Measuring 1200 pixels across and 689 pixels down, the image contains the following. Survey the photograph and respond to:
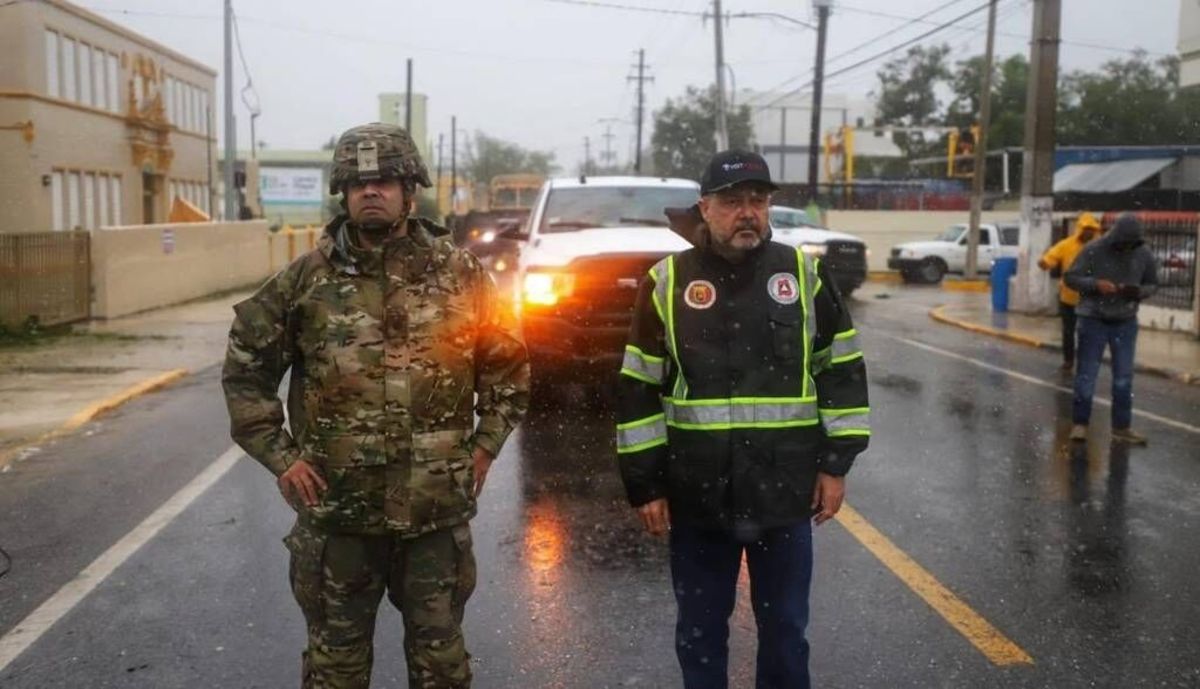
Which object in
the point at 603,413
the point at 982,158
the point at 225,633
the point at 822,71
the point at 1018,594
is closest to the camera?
the point at 225,633

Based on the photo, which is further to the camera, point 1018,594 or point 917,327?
point 917,327

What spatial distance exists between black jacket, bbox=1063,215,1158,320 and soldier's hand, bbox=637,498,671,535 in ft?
19.3

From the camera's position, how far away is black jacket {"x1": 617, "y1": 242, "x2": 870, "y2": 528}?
334 centimetres

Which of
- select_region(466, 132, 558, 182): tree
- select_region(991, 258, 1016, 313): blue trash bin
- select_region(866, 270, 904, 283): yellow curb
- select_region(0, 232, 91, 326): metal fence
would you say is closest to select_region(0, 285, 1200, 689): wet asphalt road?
select_region(0, 232, 91, 326): metal fence

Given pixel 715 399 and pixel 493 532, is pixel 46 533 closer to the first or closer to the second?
pixel 493 532

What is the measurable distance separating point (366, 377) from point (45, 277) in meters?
14.7

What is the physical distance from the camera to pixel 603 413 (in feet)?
33.2

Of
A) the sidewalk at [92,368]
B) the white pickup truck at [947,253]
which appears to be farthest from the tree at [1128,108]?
the sidewalk at [92,368]

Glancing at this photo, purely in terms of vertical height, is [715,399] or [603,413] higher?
[715,399]

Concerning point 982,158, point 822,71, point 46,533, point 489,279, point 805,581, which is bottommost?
point 46,533

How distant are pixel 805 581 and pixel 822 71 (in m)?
34.4

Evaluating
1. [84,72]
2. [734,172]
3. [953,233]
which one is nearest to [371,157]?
[734,172]

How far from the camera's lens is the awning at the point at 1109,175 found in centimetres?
3456

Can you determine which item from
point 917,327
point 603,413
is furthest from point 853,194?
point 603,413
